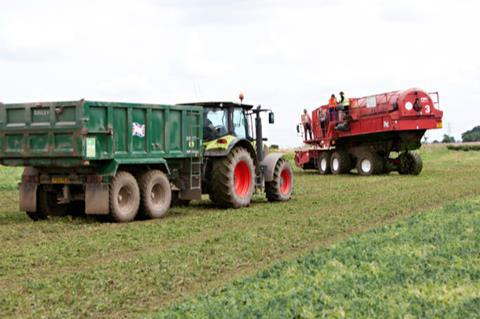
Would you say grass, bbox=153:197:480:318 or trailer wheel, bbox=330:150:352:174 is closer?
grass, bbox=153:197:480:318

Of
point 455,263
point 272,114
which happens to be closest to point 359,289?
point 455,263

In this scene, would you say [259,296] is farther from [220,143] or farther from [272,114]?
[272,114]

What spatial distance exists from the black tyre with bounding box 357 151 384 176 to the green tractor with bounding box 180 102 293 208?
39.1ft

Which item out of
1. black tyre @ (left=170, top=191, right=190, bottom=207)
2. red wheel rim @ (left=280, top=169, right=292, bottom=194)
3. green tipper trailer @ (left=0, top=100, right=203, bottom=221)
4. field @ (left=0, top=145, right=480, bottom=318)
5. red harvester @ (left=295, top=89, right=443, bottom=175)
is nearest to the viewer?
field @ (left=0, top=145, right=480, bottom=318)

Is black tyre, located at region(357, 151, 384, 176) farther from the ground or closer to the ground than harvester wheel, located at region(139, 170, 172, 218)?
farther from the ground

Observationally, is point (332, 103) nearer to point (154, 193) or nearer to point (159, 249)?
point (154, 193)

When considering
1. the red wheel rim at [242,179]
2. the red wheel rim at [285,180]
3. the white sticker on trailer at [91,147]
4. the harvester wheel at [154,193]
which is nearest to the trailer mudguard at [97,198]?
the white sticker on trailer at [91,147]

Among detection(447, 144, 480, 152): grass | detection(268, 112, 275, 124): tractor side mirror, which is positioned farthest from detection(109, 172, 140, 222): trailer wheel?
detection(447, 144, 480, 152): grass

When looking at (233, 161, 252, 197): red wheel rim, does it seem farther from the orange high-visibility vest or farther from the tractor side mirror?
the orange high-visibility vest

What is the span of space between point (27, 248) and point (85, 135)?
2.79 meters

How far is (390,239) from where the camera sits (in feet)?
35.2

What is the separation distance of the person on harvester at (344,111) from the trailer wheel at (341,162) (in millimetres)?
1314

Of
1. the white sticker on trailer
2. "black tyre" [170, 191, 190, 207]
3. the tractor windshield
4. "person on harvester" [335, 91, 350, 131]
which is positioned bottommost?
"black tyre" [170, 191, 190, 207]

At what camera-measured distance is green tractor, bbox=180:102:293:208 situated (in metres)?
16.3
